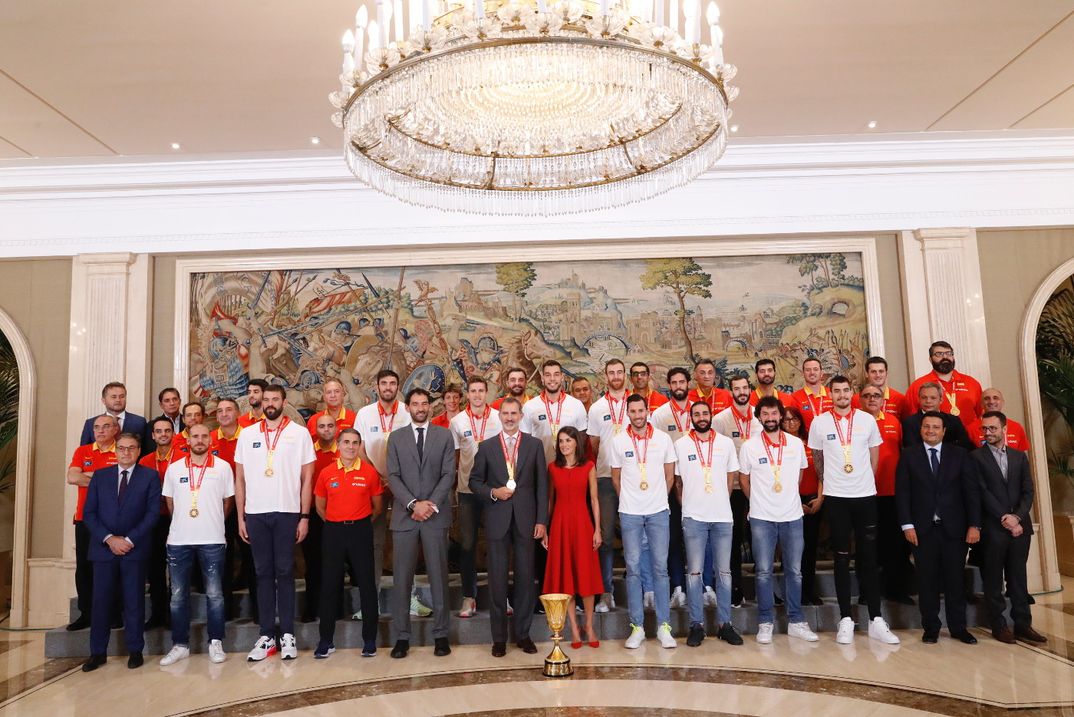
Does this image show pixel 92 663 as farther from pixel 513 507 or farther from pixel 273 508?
pixel 513 507

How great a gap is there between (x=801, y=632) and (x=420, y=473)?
305cm

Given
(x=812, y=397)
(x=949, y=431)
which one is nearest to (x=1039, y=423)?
(x=949, y=431)

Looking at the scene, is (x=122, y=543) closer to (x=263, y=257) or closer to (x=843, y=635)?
(x=263, y=257)

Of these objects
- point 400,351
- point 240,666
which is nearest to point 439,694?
point 240,666

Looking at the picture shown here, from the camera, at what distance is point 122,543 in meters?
6.04

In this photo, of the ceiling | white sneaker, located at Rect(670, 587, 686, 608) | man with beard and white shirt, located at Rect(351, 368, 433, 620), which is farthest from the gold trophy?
the ceiling

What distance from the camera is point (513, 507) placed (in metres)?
6.15

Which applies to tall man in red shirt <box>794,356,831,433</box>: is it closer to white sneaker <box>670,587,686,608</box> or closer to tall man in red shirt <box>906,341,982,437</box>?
tall man in red shirt <box>906,341,982,437</box>

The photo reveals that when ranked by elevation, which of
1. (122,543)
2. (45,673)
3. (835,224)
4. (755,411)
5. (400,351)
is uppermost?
(835,224)

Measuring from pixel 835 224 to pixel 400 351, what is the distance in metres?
Answer: 4.71

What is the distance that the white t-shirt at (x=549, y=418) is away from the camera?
6867 mm

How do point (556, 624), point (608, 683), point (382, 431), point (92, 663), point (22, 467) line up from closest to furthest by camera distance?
1. point (608, 683)
2. point (556, 624)
3. point (92, 663)
4. point (382, 431)
5. point (22, 467)

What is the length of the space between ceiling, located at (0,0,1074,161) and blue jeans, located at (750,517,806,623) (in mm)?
3582

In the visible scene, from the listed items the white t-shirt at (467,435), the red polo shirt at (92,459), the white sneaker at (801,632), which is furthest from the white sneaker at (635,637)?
the red polo shirt at (92,459)
